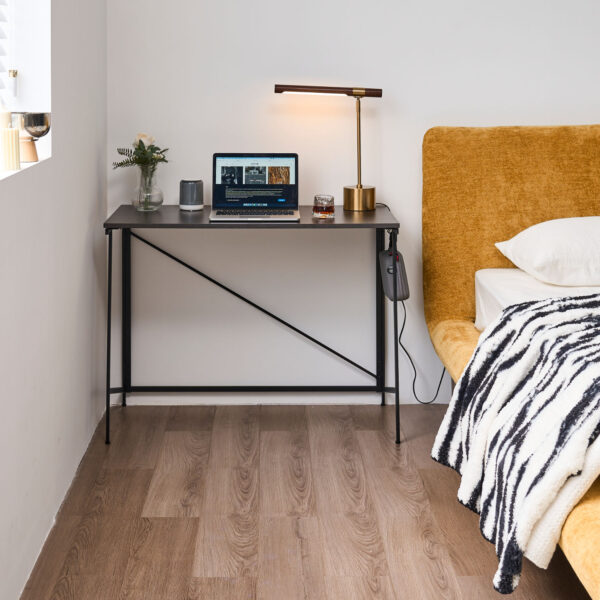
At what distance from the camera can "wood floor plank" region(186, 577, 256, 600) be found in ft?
6.54

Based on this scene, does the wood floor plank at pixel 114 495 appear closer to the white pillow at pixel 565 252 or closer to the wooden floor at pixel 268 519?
the wooden floor at pixel 268 519

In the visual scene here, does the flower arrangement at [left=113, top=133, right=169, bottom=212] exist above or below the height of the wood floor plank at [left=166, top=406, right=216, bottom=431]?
above

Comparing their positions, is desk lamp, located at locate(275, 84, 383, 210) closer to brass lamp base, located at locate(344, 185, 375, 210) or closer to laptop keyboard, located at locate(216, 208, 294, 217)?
brass lamp base, located at locate(344, 185, 375, 210)

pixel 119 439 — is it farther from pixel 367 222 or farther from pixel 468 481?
pixel 468 481

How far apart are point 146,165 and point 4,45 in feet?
2.48

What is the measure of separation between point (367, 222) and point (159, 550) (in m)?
1.21

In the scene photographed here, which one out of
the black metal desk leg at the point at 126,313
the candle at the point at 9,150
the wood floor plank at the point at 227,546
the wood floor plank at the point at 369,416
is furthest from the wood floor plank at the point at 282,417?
the candle at the point at 9,150

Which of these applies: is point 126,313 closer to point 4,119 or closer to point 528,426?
point 4,119

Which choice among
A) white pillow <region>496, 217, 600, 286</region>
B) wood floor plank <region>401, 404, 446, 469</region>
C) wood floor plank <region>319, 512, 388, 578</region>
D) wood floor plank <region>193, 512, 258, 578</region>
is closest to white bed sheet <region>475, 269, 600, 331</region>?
white pillow <region>496, 217, 600, 286</region>

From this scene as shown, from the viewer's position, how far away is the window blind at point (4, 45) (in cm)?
227

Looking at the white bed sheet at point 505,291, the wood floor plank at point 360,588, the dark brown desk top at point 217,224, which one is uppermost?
the dark brown desk top at point 217,224

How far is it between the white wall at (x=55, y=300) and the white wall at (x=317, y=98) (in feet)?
0.59

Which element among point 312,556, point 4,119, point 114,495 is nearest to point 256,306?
point 114,495

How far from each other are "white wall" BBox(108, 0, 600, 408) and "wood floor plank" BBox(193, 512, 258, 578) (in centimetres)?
105
